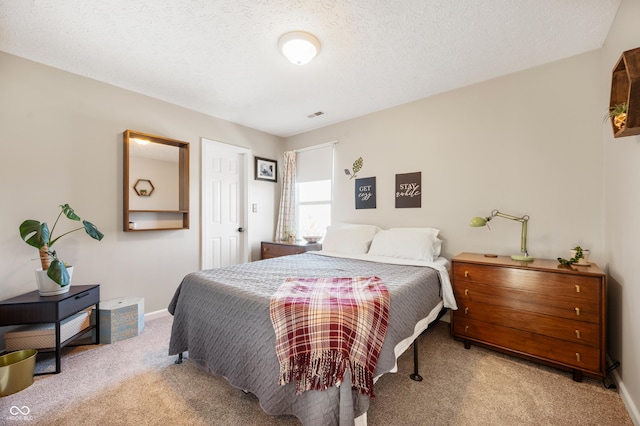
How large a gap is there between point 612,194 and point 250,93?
3.32 metres

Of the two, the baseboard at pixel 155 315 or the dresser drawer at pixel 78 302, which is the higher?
the dresser drawer at pixel 78 302

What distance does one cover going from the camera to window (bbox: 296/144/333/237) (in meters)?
3.99

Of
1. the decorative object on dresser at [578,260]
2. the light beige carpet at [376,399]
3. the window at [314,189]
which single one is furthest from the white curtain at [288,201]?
the decorative object on dresser at [578,260]

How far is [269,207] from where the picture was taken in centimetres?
433

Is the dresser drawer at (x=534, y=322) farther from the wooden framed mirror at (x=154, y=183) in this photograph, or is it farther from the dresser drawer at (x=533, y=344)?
the wooden framed mirror at (x=154, y=183)

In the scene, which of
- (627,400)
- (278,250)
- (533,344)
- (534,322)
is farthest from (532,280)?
(278,250)

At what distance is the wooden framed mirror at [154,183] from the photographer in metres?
2.79

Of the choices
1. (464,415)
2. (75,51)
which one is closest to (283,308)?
(464,415)

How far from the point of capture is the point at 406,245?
2.71 metres

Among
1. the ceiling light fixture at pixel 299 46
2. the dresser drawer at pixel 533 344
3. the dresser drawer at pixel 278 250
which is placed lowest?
the dresser drawer at pixel 533 344

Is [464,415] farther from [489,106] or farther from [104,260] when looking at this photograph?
[104,260]

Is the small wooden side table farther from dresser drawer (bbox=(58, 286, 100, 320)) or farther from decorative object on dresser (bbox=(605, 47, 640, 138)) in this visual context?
decorative object on dresser (bbox=(605, 47, 640, 138))

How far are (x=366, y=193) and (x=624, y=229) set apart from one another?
2320 mm

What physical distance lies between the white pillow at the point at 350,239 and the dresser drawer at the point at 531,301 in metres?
1.08
